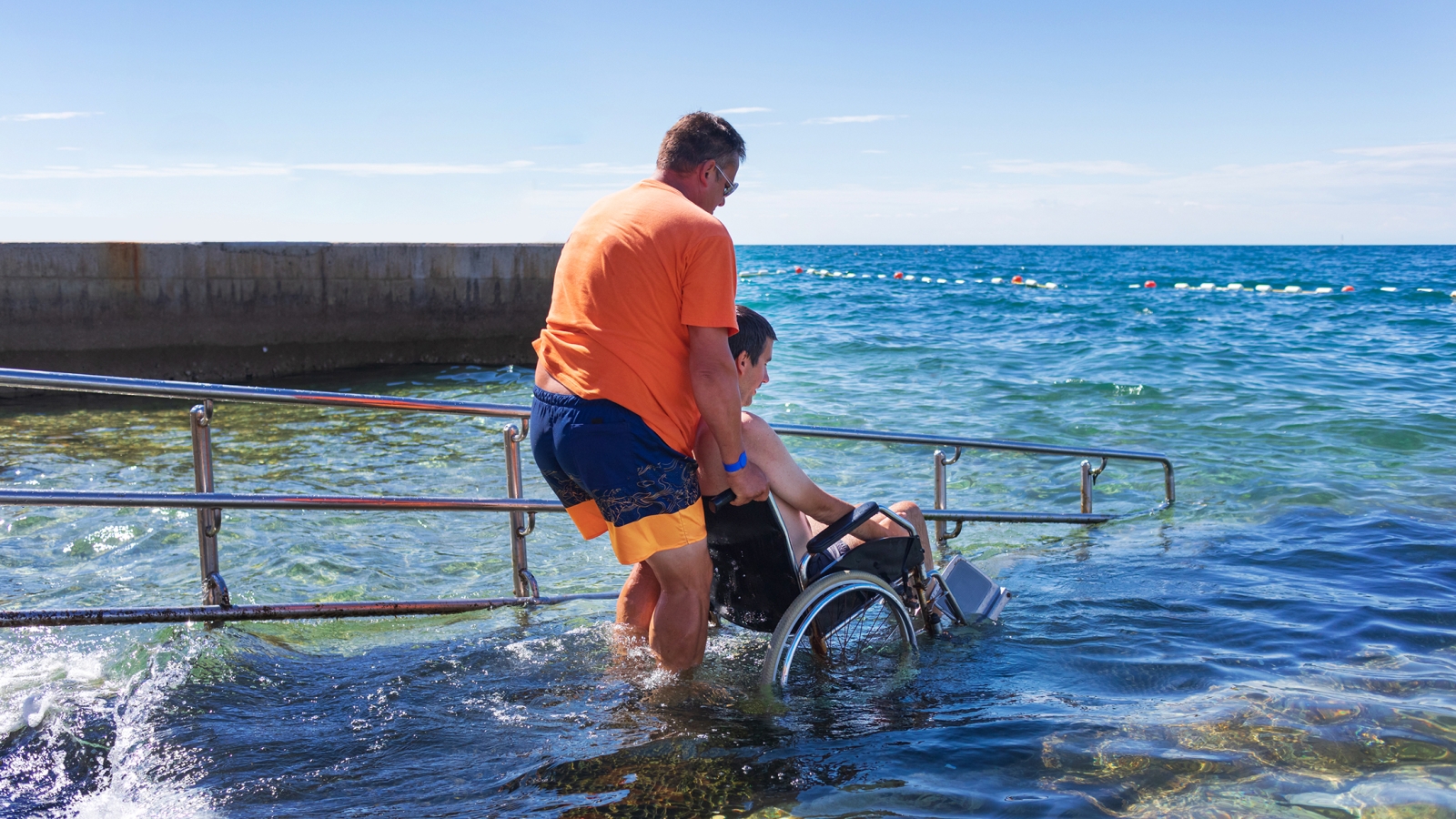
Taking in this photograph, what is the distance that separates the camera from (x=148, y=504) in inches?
122

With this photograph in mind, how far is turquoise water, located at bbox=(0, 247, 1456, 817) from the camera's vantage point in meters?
2.51

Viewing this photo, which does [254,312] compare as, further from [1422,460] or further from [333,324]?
[1422,460]

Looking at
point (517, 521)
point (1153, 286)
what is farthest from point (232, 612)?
point (1153, 286)

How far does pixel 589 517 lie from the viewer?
2955 millimetres

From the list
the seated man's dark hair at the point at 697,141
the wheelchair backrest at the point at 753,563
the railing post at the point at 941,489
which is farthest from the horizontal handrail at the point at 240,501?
the railing post at the point at 941,489

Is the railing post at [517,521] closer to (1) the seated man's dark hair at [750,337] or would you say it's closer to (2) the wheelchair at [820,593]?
(2) the wheelchair at [820,593]

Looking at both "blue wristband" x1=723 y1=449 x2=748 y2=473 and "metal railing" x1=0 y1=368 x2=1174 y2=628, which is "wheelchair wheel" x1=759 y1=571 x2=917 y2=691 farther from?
"metal railing" x1=0 y1=368 x2=1174 y2=628

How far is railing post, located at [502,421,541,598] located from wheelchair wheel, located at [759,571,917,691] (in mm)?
1222

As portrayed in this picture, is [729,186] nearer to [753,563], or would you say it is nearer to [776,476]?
[776,476]

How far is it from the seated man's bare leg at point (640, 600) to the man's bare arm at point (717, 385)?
832mm

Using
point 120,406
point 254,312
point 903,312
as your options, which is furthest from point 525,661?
point 903,312

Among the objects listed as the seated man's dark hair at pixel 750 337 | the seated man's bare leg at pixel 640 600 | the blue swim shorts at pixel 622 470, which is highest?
the seated man's dark hair at pixel 750 337

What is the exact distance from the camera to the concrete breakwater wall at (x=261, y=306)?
12078mm

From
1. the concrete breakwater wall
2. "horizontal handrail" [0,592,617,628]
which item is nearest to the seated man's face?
"horizontal handrail" [0,592,617,628]
